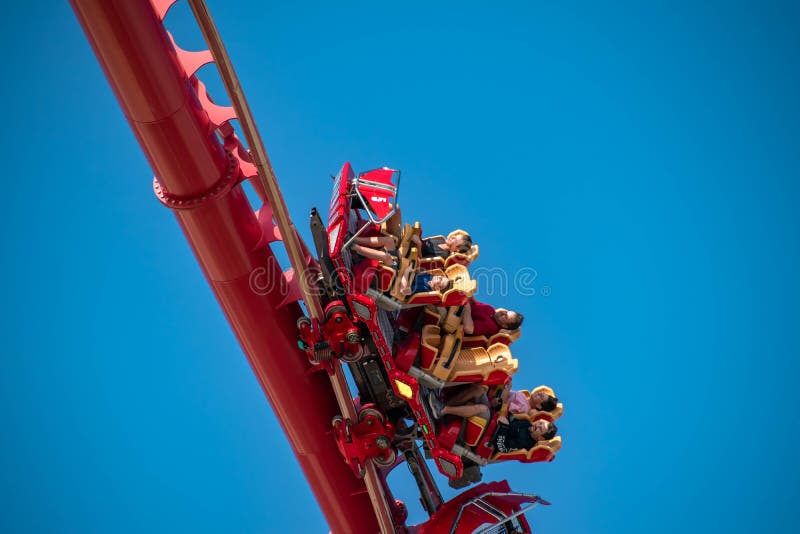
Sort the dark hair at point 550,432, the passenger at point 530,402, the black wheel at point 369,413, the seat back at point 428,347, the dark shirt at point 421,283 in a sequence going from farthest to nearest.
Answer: the passenger at point 530,402 → the dark hair at point 550,432 → the black wheel at point 369,413 → the seat back at point 428,347 → the dark shirt at point 421,283

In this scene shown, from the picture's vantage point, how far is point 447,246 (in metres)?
6.97

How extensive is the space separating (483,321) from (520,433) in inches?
40.5

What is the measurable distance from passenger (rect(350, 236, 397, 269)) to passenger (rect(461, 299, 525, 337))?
0.89 m

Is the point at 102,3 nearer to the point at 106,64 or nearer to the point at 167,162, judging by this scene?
the point at 106,64

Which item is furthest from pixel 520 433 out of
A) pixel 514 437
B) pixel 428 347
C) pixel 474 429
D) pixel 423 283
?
pixel 423 283

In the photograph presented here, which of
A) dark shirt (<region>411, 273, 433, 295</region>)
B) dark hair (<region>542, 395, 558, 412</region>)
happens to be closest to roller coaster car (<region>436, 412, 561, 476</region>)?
dark hair (<region>542, 395, 558, 412</region>)

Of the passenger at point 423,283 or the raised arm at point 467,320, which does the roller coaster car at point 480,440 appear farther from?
the passenger at point 423,283

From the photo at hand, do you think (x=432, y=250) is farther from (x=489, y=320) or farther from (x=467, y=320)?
(x=489, y=320)

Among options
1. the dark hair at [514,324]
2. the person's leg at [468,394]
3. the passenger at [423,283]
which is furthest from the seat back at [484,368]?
the passenger at [423,283]

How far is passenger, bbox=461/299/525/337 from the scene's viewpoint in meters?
6.93

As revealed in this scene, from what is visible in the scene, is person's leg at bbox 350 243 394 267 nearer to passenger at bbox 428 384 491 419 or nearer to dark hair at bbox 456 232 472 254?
dark hair at bbox 456 232 472 254

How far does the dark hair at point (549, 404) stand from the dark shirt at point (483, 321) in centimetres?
83

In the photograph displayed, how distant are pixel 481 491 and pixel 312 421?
1694 mm

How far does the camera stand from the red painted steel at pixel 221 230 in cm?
528
